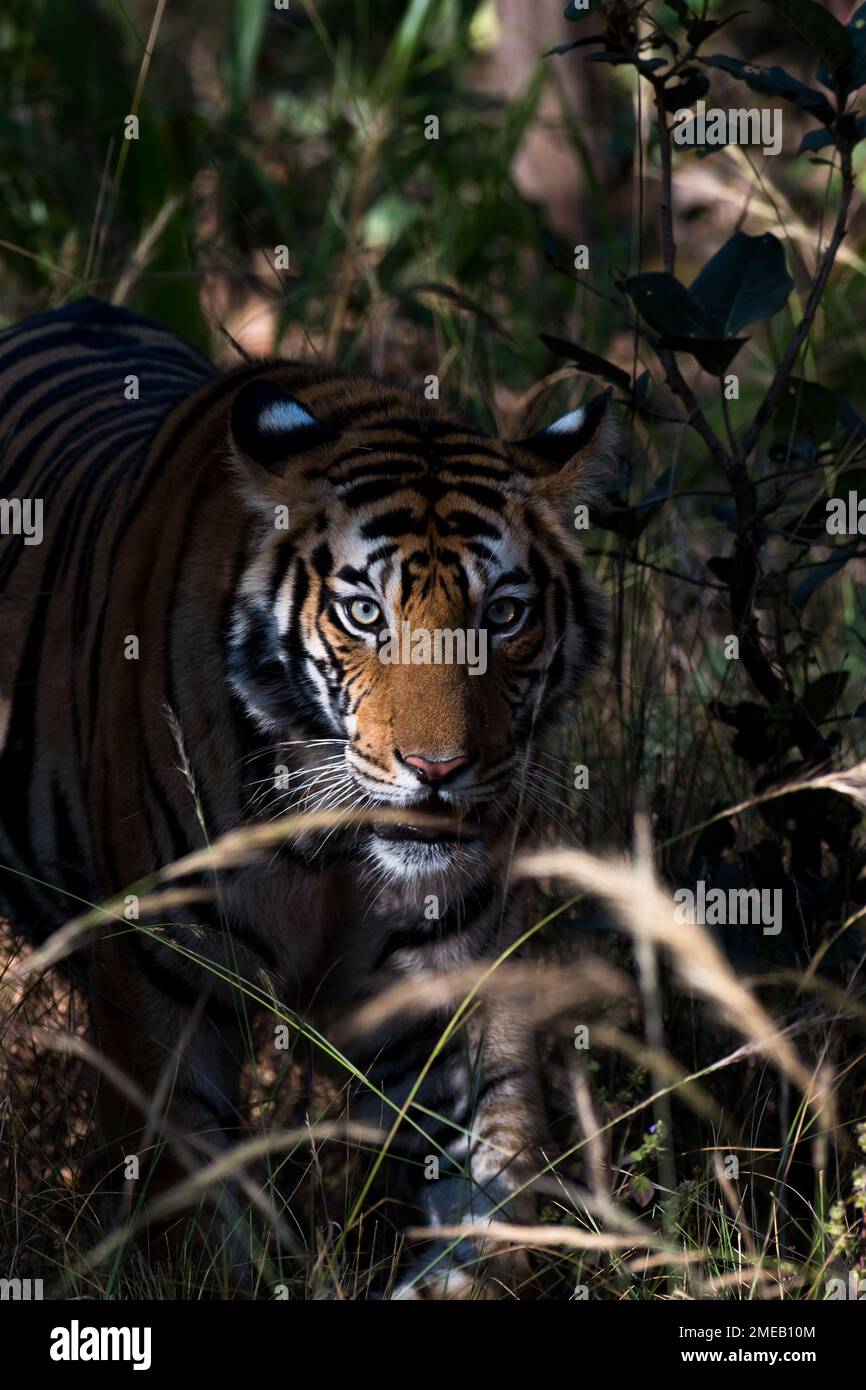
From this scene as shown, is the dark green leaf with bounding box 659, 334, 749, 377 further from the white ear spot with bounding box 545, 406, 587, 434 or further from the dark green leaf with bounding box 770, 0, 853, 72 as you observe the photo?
the dark green leaf with bounding box 770, 0, 853, 72

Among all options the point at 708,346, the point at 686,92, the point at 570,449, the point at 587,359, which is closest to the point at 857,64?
the point at 686,92

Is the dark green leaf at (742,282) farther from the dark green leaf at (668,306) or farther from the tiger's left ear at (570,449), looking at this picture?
the tiger's left ear at (570,449)

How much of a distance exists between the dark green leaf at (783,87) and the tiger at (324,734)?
560mm

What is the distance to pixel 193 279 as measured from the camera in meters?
5.50

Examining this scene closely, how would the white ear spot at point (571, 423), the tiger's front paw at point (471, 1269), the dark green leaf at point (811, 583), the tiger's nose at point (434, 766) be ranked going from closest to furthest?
the tiger's nose at point (434, 766), the tiger's front paw at point (471, 1269), the white ear spot at point (571, 423), the dark green leaf at point (811, 583)

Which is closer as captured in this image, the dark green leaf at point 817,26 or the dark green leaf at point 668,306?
the dark green leaf at point 817,26

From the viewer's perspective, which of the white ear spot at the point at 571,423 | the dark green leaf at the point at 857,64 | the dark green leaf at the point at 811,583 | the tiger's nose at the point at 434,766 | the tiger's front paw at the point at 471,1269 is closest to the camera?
the tiger's nose at the point at 434,766

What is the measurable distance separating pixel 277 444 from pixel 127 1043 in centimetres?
102

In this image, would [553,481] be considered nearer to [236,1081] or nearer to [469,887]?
[469,887]

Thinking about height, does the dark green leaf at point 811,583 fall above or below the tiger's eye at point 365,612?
above

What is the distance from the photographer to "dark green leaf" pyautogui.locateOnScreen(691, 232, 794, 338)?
3023 millimetres

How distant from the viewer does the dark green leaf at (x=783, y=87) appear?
111 inches

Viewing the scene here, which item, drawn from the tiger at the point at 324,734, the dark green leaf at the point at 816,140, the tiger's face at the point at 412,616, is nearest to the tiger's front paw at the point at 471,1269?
the tiger at the point at 324,734

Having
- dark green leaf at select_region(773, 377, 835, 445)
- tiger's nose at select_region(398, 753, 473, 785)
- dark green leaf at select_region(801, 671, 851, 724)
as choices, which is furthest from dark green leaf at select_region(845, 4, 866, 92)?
tiger's nose at select_region(398, 753, 473, 785)
